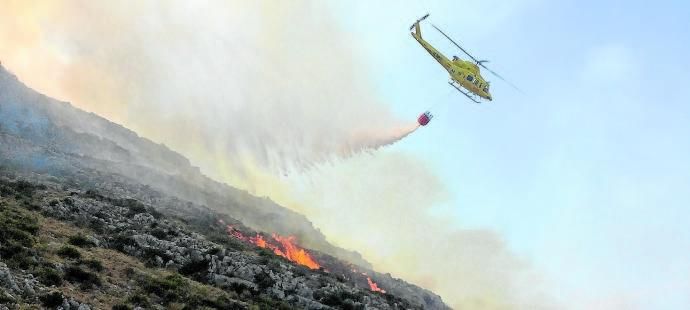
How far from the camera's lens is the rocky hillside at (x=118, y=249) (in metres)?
38.8

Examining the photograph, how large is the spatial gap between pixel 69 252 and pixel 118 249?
26.3ft

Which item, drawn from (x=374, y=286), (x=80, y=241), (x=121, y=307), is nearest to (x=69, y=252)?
(x=80, y=241)

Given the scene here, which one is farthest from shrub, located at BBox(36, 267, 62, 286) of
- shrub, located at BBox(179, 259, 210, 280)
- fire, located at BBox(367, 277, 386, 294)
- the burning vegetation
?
fire, located at BBox(367, 277, 386, 294)

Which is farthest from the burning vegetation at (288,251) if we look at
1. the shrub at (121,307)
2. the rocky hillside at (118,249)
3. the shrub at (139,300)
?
the shrub at (121,307)

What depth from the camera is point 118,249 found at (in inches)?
1980

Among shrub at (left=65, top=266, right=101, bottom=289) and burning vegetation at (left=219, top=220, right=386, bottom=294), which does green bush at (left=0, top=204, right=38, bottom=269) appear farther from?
burning vegetation at (left=219, top=220, right=386, bottom=294)

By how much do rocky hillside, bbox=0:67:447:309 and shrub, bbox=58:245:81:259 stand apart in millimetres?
72

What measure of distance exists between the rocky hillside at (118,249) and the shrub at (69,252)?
7 cm

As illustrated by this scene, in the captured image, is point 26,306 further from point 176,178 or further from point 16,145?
point 176,178

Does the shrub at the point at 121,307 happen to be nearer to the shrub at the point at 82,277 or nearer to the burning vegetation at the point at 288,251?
the shrub at the point at 82,277

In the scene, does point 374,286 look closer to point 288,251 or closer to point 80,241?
point 288,251

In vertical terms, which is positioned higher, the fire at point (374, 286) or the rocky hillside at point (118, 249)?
the fire at point (374, 286)

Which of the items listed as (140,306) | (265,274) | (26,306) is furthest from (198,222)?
(26,306)

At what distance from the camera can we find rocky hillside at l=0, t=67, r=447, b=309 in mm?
38844
